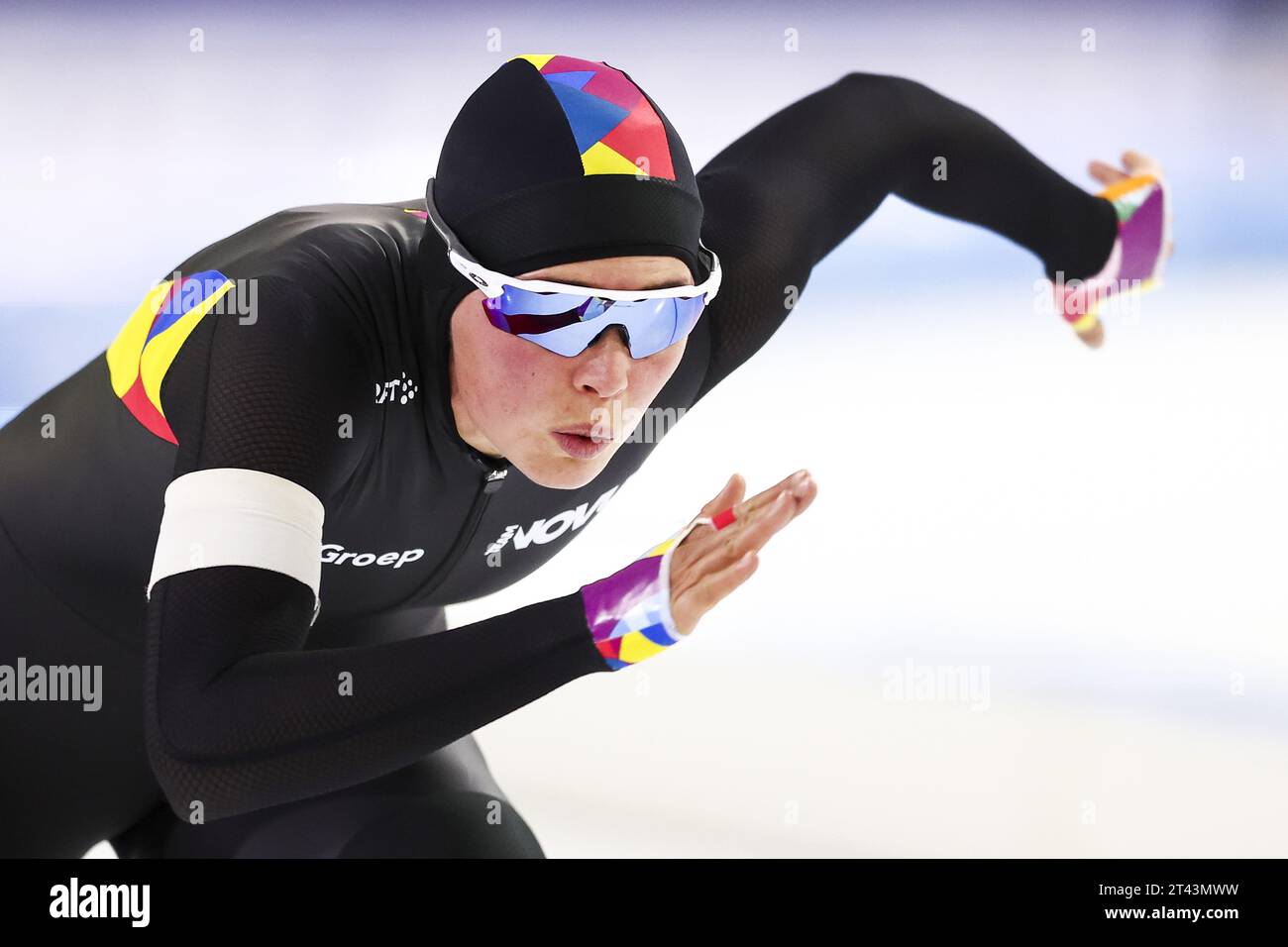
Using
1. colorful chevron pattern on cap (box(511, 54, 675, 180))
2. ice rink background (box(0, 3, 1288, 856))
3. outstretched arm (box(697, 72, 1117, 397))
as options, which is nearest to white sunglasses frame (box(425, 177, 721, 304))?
colorful chevron pattern on cap (box(511, 54, 675, 180))

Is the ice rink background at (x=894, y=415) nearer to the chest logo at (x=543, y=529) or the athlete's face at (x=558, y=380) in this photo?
the chest logo at (x=543, y=529)

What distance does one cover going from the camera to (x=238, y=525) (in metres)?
1.27

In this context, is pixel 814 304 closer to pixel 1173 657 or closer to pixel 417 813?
pixel 1173 657

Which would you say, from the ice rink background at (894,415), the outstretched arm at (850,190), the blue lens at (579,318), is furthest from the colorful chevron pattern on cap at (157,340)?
the ice rink background at (894,415)

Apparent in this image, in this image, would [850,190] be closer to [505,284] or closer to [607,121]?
[607,121]

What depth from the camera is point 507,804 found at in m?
1.84

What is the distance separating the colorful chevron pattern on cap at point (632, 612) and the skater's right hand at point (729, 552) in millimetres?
10

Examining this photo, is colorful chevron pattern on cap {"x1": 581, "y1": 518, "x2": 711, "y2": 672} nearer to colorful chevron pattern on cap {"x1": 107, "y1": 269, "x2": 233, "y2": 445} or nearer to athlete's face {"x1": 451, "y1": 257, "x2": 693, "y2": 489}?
athlete's face {"x1": 451, "y1": 257, "x2": 693, "y2": 489}

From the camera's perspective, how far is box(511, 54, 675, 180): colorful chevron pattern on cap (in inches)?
57.2

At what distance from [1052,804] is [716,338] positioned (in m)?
1.48

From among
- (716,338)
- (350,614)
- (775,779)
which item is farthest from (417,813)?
(775,779)

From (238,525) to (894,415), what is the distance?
2439mm

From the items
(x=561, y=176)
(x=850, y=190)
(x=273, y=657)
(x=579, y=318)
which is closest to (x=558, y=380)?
(x=579, y=318)

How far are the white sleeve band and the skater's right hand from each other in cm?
35
